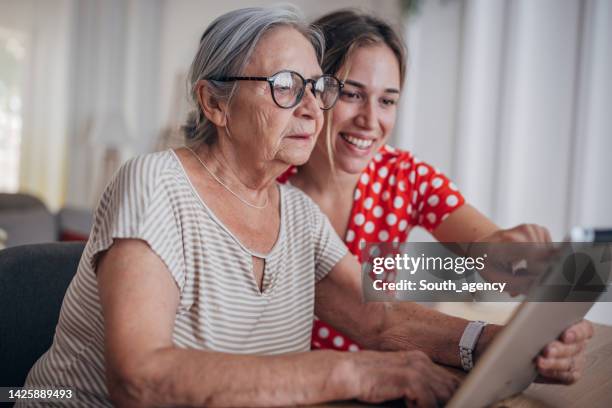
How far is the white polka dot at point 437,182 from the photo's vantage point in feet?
5.30

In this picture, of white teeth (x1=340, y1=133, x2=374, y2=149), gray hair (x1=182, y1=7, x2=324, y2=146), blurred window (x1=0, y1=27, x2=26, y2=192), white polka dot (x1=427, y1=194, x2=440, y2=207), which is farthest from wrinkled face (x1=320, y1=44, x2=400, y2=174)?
blurred window (x1=0, y1=27, x2=26, y2=192)

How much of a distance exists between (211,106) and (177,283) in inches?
16.0

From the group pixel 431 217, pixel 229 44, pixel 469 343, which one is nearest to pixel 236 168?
pixel 229 44

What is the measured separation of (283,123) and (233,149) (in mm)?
117

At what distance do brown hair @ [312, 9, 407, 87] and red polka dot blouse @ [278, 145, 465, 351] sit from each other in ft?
0.88

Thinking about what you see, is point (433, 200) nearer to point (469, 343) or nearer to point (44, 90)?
point (469, 343)

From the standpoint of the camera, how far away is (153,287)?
0.87 meters

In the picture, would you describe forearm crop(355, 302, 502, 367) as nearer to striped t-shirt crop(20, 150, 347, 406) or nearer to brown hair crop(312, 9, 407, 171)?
striped t-shirt crop(20, 150, 347, 406)

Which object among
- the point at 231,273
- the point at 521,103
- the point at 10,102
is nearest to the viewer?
the point at 231,273

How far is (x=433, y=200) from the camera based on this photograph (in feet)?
5.32

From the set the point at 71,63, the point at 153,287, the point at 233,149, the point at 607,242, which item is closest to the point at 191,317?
the point at 153,287

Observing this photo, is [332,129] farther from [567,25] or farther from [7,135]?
[7,135]

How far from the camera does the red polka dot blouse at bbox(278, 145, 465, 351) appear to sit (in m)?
1.60

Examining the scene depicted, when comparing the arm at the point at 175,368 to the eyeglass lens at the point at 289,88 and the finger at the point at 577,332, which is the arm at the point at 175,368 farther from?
the eyeglass lens at the point at 289,88
